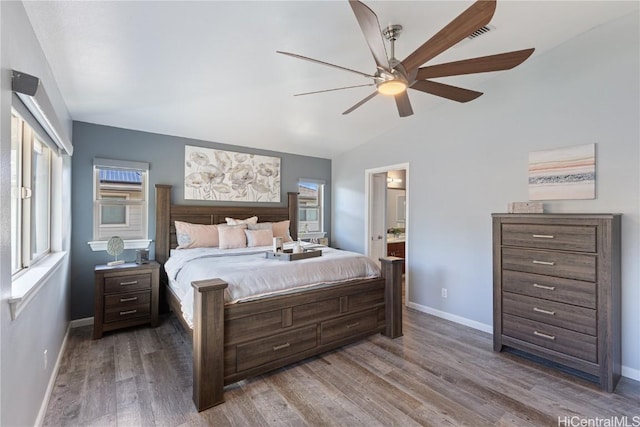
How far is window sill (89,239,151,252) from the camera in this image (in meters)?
3.63

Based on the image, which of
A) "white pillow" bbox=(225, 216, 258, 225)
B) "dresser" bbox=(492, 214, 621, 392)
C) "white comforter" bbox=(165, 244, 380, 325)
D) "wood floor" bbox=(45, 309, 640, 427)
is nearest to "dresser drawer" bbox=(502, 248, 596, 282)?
"dresser" bbox=(492, 214, 621, 392)

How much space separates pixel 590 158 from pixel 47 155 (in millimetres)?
5020

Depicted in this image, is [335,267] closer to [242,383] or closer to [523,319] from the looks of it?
[242,383]

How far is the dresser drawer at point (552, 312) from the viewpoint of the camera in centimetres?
244

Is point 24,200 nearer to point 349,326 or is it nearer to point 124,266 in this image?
point 124,266

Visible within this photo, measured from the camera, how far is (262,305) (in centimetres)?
246

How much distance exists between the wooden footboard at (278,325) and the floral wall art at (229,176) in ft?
8.08

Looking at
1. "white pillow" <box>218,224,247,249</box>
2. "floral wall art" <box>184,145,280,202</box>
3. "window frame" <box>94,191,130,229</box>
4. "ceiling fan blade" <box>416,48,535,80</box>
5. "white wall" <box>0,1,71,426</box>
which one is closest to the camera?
"white wall" <box>0,1,71,426</box>

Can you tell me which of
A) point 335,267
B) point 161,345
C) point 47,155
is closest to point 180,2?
point 47,155

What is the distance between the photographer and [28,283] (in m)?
1.76

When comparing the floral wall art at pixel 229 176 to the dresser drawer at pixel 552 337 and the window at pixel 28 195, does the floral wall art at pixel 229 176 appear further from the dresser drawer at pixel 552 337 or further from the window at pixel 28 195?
the dresser drawer at pixel 552 337

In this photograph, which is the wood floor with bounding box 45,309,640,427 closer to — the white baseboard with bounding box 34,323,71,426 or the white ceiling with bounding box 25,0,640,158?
the white baseboard with bounding box 34,323,71,426

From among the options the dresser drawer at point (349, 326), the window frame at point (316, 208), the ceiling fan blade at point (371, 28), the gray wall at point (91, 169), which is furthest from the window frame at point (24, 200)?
the window frame at point (316, 208)

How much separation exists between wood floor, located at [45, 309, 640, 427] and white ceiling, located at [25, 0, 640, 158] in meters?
2.50
